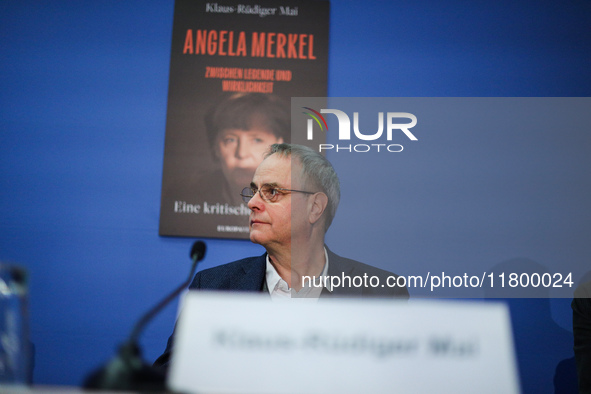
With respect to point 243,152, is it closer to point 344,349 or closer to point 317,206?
point 317,206

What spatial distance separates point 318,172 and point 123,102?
1104 millimetres

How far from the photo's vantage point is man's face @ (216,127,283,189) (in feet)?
7.21

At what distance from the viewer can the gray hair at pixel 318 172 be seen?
194 centimetres

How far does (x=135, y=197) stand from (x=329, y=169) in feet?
3.24

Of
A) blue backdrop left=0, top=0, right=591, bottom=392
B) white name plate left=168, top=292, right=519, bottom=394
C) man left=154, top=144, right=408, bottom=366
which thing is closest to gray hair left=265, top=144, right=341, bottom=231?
man left=154, top=144, right=408, bottom=366

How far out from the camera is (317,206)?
1990 millimetres

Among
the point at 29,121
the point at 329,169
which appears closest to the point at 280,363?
the point at 329,169

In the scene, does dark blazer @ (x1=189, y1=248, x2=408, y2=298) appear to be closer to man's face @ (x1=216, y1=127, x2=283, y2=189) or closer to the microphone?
man's face @ (x1=216, y1=127, x2=283, y2=189)

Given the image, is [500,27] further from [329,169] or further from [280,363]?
[280,363]

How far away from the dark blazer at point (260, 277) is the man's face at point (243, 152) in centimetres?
Result: 49

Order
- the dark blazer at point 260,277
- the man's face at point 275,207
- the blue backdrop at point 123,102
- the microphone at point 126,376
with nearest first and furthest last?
the microphone at point 126,376 < the dark blazer at point 260,277 < the man's face at point 275,207 < the blue backdrop at point 123,102
